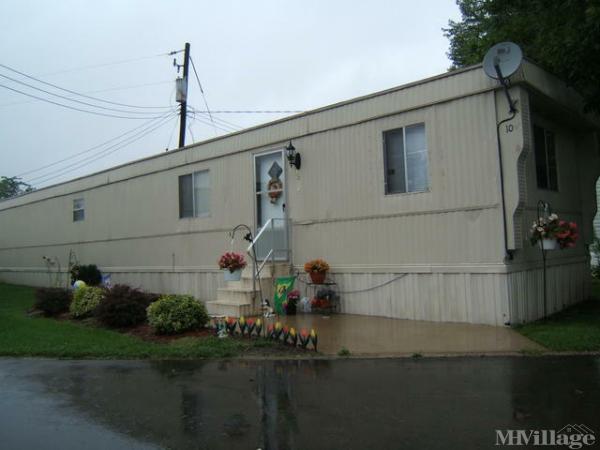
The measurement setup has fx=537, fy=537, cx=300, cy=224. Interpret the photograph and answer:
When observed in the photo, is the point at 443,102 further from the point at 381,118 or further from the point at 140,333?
the point at 140,333

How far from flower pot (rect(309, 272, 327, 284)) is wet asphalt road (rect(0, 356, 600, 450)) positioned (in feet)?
12.6

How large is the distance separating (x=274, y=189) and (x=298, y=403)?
7575 millimetres

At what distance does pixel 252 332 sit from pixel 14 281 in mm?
18752

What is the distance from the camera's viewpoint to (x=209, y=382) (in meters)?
6.21

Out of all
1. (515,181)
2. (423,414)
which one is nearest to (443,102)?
(515,181)

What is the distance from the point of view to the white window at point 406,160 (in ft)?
32.1

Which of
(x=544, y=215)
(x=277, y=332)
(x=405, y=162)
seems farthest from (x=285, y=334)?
(x=544, y=215)

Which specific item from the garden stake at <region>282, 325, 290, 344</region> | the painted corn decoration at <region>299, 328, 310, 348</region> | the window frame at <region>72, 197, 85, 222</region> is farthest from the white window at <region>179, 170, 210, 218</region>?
the painted corn decoration at <region>299, 328, 310, 348</region>

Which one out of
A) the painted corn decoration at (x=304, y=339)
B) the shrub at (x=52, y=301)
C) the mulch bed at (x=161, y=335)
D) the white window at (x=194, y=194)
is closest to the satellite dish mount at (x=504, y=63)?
the painted corn decoration at (x=304, y=339)

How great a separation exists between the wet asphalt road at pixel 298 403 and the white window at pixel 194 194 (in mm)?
7339

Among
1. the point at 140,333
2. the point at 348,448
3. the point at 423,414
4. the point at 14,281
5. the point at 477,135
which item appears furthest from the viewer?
the point at 14,281

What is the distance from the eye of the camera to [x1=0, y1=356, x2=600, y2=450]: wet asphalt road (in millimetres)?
4348

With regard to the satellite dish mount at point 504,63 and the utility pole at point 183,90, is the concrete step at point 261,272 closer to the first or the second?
the satellite dish mount at point 504,63

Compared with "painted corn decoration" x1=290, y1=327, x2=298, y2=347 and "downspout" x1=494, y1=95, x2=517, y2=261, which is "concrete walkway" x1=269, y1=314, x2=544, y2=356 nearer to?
"painted corn decoration" x1=290, y1=327, x2=298, y2=347
